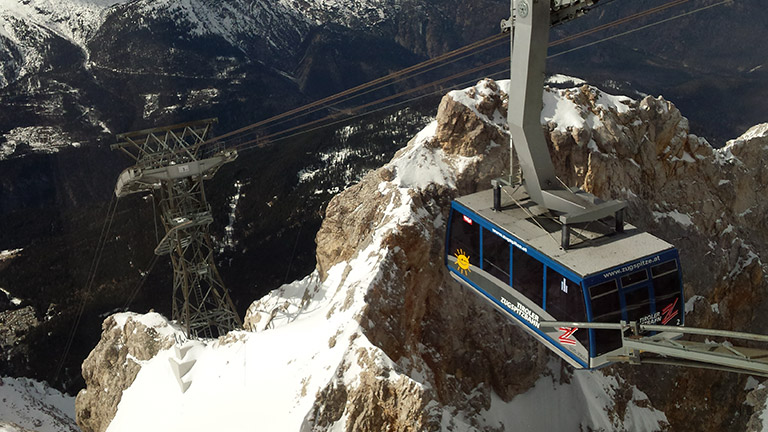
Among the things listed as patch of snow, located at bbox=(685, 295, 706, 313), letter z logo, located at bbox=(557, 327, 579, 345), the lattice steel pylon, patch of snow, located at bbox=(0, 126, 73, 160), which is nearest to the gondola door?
letter z logo, located at bbox=(557, 327, 579, 345)

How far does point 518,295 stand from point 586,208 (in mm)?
3766

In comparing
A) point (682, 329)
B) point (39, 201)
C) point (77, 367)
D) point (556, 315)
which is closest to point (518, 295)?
point (556, 315)

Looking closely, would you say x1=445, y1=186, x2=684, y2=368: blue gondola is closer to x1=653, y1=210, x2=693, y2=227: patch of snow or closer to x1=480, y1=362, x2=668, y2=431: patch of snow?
x1=480, y1=362, x2=668, y2=431: patch of snow

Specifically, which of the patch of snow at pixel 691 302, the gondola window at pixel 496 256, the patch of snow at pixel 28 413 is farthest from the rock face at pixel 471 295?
the patch of snow at pixel 28 413

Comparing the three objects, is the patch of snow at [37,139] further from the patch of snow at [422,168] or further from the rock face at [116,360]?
the patch of snow at [422,168]

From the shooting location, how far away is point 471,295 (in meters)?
32.5

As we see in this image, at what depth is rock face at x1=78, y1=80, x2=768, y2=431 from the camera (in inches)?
1065

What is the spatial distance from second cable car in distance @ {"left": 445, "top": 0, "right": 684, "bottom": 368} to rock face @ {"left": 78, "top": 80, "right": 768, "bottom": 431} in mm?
5855

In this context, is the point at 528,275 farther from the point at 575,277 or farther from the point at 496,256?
the point at 575,277

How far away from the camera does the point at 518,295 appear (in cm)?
2158

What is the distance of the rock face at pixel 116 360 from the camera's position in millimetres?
36656

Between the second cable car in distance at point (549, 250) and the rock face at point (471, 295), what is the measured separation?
5855 mm

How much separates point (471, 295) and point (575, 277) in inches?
554

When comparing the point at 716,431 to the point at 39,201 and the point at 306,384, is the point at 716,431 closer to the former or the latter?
the point at 306,384
